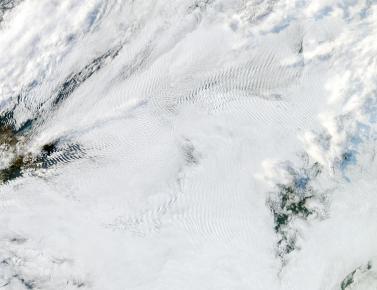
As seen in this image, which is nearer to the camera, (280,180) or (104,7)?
(280,180)

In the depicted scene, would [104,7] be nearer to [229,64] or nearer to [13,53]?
[13,53]

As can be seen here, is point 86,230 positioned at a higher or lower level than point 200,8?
lower

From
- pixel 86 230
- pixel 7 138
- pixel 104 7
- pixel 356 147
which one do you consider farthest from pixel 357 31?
pixel 7 138

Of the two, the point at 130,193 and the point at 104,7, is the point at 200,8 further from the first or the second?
the point at 130,193

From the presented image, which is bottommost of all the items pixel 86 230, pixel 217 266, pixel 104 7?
pixel 217 266

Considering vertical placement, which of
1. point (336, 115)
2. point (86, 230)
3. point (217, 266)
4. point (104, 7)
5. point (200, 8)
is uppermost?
point (104, 7)

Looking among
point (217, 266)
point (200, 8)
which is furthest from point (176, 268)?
point (200, 8)
